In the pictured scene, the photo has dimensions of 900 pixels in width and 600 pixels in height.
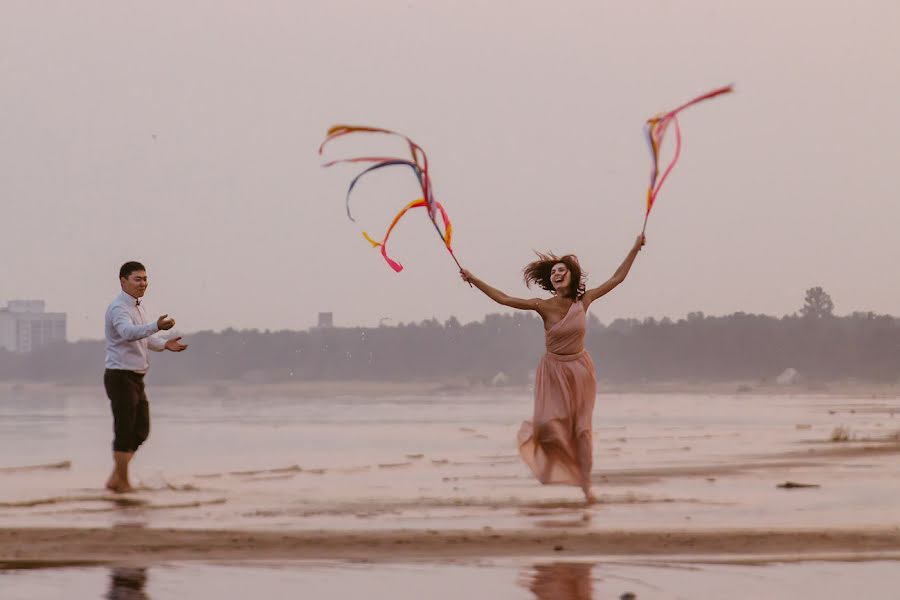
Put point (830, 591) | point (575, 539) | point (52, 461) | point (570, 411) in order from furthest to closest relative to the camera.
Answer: point (52, 461) → point (570, 411) → point (575, 539) → point (830, 591)

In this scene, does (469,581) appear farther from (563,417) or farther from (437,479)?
(437,479)

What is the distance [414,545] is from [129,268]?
17.9ft

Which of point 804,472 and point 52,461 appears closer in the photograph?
point 804,472

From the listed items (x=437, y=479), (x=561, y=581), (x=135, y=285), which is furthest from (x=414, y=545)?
(x=437, y=479)

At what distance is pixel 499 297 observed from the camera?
14.3 m

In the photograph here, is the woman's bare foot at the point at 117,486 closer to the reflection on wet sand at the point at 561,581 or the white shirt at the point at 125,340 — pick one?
the white shirt at the point at 125,340

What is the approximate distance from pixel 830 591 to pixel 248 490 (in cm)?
756

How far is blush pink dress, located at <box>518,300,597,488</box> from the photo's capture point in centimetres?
1445

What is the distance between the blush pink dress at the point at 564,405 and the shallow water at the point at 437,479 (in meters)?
0.32

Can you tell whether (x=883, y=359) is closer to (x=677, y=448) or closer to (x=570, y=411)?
(x=677, y=448)

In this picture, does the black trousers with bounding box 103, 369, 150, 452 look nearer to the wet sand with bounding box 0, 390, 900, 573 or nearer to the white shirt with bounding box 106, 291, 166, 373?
the white shirt with bounding box 106, 291, 166, 373

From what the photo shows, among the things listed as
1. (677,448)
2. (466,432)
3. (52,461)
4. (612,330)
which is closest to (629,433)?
(466,432)

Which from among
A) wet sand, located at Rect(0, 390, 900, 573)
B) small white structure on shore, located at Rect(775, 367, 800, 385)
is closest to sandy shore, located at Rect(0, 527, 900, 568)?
wet sand, located at Rect(0, 390, 900, 573)

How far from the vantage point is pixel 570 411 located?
14617 mm
